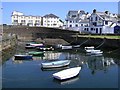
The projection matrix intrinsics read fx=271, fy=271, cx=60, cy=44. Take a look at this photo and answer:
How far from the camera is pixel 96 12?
66375 mm

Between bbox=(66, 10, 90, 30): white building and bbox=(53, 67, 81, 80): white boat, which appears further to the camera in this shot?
bbox=(66, 10, 90, 30): white building

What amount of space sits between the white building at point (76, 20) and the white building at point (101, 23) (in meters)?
4.43

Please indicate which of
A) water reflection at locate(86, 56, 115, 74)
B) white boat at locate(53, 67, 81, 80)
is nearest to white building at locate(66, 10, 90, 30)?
water reflection at locate(86, 56, 115, 74)

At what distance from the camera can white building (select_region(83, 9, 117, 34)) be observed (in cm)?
6266

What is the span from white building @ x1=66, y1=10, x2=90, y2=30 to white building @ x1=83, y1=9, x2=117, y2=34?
14.5 feet

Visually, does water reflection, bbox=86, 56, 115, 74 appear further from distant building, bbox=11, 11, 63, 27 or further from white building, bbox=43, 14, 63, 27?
distant building, bbox=11, 11, 63, 27

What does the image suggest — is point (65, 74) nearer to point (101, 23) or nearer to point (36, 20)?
point (101, 23)

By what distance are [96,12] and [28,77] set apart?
47.2 meters

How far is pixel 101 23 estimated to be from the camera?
63344 mm

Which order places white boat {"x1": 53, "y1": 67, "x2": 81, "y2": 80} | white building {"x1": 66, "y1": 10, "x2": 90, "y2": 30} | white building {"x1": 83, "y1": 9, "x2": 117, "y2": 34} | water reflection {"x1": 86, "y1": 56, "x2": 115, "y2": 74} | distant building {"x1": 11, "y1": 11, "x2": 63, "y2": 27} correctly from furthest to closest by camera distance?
distant building {"x1": 11, "y1": 11, "x2": 63, "y2": 27} → white building {"x1": 66, "y1": 10, "x2": 90, "y2": 30} → white building {"x1": 83, "y1": 9, "x2": 117, "y2": 34} → water reflection {"x1": 86, "y1": 56, "x2": 115, "y2": 74} → white boat {"x1": 53, "y1": 67, "x2": 81, "y2": 80}

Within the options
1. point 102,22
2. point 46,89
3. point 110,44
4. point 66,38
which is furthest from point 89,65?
point 102,22

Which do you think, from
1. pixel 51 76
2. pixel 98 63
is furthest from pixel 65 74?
pixel 98 63

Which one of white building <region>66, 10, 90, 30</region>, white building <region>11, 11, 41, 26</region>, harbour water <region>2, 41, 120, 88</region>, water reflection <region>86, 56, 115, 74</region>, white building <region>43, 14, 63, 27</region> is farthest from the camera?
white building <region>11, 11, 41, 26</region>

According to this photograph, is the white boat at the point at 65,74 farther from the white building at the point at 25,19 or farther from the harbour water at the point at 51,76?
the white building at the point at 25,19
